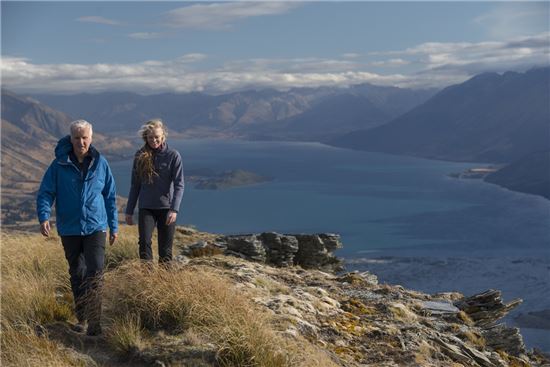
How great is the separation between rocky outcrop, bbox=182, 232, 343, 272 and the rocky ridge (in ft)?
0.13

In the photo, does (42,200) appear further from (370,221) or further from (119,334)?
(370,221)

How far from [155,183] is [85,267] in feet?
6.90

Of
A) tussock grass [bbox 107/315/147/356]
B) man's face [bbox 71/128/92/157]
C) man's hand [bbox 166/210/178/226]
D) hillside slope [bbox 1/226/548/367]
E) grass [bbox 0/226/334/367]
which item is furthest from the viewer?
man's hand [bbox 166/210/178/226]

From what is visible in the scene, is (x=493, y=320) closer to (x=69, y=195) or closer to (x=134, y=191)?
(x=134, y=191)

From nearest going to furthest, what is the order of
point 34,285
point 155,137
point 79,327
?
point 79,327 → point 34,285 → point 155,137

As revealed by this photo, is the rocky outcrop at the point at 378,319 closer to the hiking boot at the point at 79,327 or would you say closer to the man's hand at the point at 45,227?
the hiking boot at the point at 79,327

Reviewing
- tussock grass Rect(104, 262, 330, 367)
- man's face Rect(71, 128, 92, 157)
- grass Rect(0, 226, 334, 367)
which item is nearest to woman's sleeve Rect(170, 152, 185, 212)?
grass Rect(0, 226, 334, 367)

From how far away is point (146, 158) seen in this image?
916 centimetres

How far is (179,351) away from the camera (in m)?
6.63

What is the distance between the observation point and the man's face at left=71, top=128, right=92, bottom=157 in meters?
7.17

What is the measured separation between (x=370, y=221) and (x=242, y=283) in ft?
630

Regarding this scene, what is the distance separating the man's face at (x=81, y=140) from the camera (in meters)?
7.17

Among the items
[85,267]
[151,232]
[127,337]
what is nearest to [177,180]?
[151,232]

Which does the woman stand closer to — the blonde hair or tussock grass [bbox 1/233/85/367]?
the blonde hair
